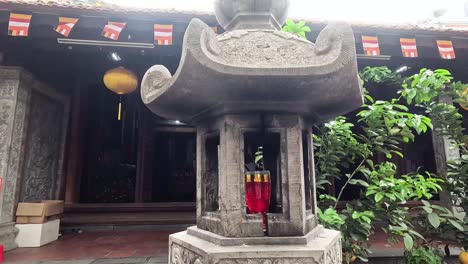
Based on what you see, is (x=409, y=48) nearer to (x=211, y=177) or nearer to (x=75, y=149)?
(x=211, y=177)

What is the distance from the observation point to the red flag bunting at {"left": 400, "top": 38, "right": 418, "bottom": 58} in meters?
4.73

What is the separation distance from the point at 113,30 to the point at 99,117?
3704 mm

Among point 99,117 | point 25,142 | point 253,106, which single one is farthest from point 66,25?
point 253,106

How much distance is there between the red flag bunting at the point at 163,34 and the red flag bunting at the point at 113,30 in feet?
1.61

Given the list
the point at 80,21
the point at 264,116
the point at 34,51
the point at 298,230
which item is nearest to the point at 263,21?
the point at 264,116

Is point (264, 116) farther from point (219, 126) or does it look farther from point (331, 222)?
point (331, 222)

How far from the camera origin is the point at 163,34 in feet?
14.5

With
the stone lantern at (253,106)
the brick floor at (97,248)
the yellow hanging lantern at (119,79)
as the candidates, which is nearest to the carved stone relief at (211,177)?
the stone lantern at (253,106)

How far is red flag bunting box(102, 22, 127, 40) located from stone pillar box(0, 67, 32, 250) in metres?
1.73

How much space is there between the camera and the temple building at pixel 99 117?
177 inches

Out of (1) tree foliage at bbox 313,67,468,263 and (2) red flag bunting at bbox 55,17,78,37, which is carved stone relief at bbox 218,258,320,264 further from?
(2) red flag bunting at bbox 55,17,78,37

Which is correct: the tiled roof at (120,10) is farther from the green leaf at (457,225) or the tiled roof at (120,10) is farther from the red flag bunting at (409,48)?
the green leaf at (457,225)

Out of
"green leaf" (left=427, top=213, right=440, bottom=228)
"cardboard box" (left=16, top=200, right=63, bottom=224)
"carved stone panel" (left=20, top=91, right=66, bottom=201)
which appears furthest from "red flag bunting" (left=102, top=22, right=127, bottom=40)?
"green leaf" (left=427, top=213, right=440, bottom=228)

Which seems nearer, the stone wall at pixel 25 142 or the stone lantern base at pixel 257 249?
the stone lantern base at pixel 257 249
